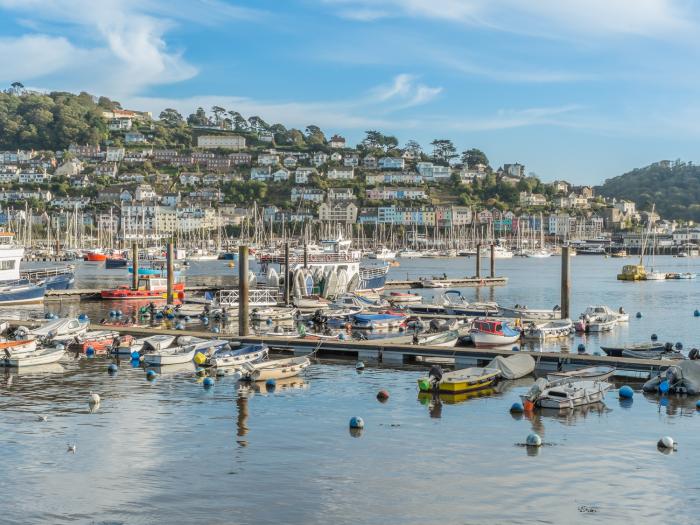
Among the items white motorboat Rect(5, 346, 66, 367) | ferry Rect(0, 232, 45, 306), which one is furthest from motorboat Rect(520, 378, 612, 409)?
ferry Rect(0, 232, 45, 306)

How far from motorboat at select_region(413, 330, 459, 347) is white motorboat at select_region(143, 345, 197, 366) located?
→ 1003 centimetres

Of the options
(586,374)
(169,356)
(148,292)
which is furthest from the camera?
(148,292)

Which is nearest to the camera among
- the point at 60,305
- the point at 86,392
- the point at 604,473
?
the point at 604,473

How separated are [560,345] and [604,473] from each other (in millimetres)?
25450

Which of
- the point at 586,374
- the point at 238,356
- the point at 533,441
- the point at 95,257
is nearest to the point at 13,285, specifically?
the point at 238,356

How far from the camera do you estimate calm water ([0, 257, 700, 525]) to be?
2016 centimetres

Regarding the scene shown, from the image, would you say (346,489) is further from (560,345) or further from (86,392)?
(560,345)

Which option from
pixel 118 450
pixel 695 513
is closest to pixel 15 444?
pixel 118 450

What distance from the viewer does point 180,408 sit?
98.1ft

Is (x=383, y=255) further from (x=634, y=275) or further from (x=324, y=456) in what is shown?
(x=324, y=456)

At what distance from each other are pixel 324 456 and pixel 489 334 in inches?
Answer: 819

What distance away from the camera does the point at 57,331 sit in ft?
141

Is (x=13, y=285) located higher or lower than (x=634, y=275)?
higher

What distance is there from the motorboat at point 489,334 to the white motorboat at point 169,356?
12994 mm
